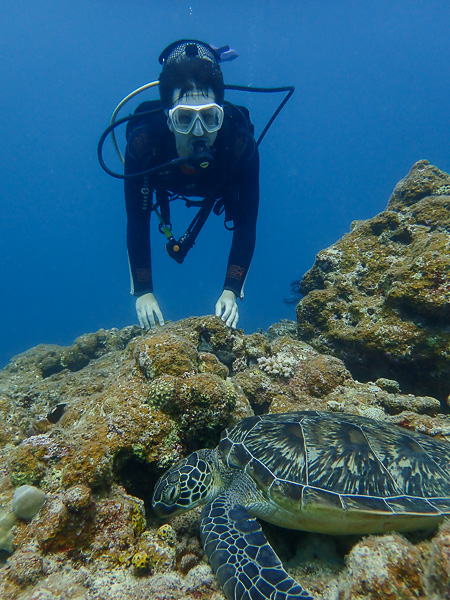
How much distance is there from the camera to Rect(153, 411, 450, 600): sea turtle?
63.2 inches

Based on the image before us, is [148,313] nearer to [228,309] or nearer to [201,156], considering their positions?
[228,309]

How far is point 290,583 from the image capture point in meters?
1.46

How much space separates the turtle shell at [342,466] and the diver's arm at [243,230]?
255cm

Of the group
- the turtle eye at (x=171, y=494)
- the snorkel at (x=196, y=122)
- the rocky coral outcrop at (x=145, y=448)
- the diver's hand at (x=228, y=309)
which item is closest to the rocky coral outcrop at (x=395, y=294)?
the rocky coral outcrop at (x=145, y=448)

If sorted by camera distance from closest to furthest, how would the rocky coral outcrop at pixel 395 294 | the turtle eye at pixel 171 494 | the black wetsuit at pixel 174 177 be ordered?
the turtle eye at pixel 171 494 < the rocky coral outcrop at pixel 395 294 < the black wetsuit at pixel 174 177

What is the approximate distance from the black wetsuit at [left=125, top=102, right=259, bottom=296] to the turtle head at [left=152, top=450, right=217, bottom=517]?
2615mm

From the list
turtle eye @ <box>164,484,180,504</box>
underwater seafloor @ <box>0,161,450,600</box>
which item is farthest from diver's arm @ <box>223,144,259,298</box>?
turtle eye @ <box>164,484,180,504</box>

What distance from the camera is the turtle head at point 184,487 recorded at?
195 cm

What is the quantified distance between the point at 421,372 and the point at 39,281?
302ft

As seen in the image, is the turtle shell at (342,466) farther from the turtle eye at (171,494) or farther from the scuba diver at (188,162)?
the scuba diver at (188,162)

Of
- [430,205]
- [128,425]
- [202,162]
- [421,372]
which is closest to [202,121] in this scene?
[202,162]

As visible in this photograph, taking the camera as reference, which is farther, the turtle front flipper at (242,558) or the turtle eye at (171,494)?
the turtle eye at (171,494)

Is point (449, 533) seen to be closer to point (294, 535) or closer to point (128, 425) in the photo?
point (294, 535)

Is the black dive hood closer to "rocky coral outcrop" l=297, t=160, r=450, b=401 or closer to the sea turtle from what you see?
"rocky coral outcrop" l=297, t=160, r=450, b=401
